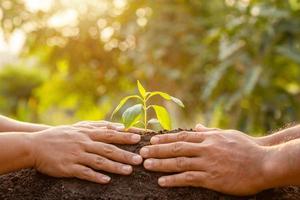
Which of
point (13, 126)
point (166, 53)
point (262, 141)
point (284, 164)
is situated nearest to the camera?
point (284, 164)

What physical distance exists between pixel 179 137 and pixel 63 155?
312mm

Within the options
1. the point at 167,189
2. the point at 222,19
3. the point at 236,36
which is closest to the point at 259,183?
the point at 167,189

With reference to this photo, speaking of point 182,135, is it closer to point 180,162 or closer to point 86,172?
point 180,162

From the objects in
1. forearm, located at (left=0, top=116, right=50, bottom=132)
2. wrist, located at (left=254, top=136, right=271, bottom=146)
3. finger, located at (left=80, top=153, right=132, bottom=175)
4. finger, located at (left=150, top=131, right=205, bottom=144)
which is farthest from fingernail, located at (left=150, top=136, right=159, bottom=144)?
forearm, located at (left=0, top=116, right=50, bottom=132)

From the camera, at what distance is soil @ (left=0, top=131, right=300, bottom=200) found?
1.65 meters

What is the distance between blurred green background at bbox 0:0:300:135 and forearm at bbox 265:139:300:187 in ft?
10.8

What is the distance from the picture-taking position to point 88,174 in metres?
1.69

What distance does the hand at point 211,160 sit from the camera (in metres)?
1.61

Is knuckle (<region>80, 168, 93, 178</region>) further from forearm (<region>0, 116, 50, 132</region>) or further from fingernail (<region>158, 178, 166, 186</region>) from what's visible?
forearm (<region>0, 116, 50, 132</region>)

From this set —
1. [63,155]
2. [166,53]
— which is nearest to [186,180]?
[63,155]

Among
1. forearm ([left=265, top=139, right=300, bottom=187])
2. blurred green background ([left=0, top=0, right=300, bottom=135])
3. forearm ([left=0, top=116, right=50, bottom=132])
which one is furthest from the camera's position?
blurred green background ([left=0, top=0, right=300, bottom=135])

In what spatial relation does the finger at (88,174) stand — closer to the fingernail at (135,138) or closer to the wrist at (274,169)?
the fingernail at (135,138)

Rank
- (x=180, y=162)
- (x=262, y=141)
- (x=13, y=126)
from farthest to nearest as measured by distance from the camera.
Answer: (x=13, y=126) < (x=262, y=141) < (x=180, y=162)

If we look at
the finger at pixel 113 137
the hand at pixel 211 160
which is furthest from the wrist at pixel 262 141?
the finger at pixel 113 137
